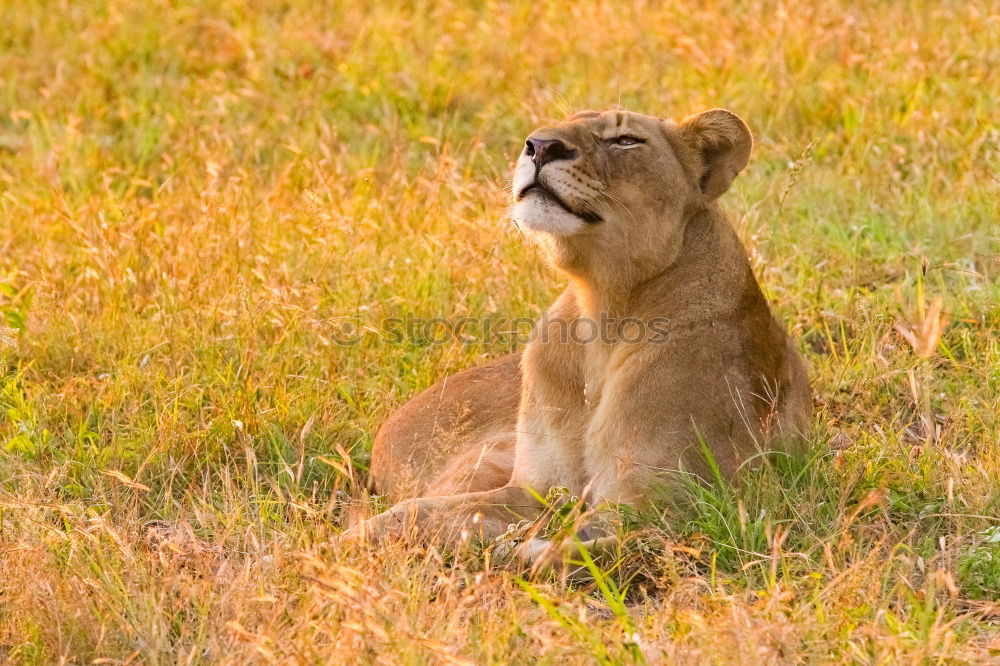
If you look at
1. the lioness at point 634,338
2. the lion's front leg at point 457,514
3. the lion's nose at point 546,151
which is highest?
the lion's nose at point 546,151

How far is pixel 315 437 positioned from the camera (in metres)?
5.18

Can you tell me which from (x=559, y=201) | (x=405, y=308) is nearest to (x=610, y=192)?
(x=559, y=201)

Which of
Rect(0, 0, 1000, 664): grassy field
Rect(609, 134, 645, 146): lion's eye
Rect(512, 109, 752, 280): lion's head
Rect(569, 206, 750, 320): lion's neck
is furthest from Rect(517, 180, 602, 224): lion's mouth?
Rect(0, 0, 1000, 664): grassy field

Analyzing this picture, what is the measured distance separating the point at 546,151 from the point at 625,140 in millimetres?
316

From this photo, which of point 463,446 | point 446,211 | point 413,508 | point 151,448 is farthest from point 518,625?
point 446,211

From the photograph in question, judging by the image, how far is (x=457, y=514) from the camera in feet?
14.2

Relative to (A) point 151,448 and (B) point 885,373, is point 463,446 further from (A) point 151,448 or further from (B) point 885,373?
(B) point 885,373

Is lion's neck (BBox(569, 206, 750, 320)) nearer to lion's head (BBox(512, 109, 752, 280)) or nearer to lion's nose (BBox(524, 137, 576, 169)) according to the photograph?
lion's head (BBox(512, 109, 752, 280))

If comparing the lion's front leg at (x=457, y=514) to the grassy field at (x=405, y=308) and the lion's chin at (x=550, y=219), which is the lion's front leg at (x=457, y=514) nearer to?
the grassy field at (x=405, y=308)

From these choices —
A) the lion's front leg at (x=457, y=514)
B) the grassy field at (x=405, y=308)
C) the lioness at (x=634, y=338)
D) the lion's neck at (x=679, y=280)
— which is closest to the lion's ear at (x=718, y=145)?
the lioness at (x=634, y=338)

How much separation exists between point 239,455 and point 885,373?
2.28 meters

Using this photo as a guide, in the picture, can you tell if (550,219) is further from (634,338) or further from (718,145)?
(718,145)

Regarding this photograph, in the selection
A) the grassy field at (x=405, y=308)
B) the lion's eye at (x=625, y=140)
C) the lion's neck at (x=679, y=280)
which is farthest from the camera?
the lion's eye at (x=625, y=140)

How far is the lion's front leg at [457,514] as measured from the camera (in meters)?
4.20
